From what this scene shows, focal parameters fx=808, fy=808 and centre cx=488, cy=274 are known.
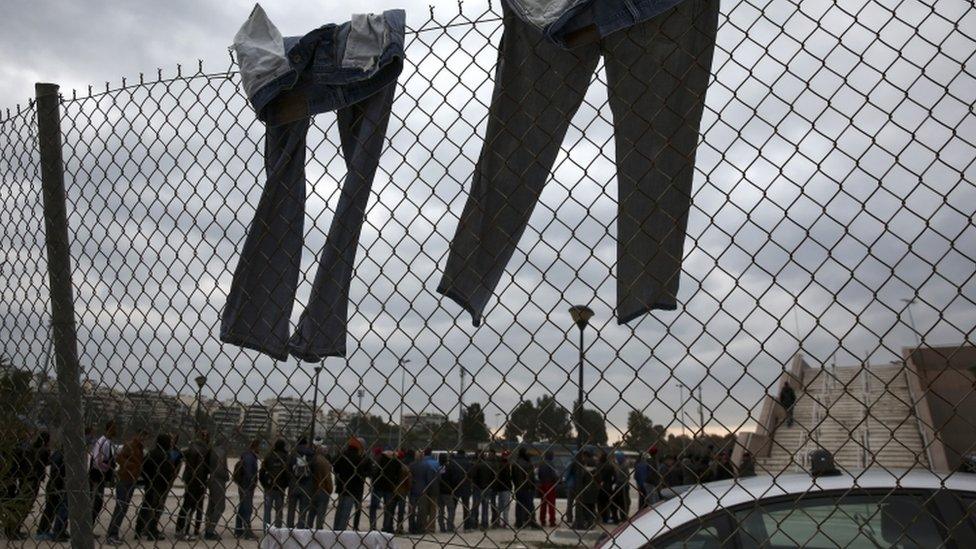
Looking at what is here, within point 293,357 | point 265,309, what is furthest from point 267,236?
point 293,357

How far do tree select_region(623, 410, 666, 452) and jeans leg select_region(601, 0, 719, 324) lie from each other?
1.00 feet

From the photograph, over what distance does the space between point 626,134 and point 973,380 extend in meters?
1.14

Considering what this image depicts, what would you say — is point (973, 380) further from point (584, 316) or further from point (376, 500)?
point (376, 500)

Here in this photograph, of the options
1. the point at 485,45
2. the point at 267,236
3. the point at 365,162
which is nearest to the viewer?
the point at 485,45

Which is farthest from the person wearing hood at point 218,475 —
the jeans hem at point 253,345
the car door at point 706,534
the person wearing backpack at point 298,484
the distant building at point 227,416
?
the car door at point 706,534

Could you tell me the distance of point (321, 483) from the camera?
4023 millimetres

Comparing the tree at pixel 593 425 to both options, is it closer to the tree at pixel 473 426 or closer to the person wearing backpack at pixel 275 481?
the tree at pixel 473 426

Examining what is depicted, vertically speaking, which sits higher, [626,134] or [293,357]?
[626,134]

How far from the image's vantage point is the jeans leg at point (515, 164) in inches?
99.9

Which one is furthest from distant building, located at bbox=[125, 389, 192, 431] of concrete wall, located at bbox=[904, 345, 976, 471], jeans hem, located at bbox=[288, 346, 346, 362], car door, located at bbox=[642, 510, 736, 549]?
concrete wall, located at bbox=[904, 345, 976, 471]

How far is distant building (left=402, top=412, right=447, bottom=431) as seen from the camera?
95.7 inches

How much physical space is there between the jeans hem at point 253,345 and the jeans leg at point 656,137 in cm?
128

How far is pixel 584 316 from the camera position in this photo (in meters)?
3.18

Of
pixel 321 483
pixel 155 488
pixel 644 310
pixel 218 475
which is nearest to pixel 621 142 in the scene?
pixel 644 310
